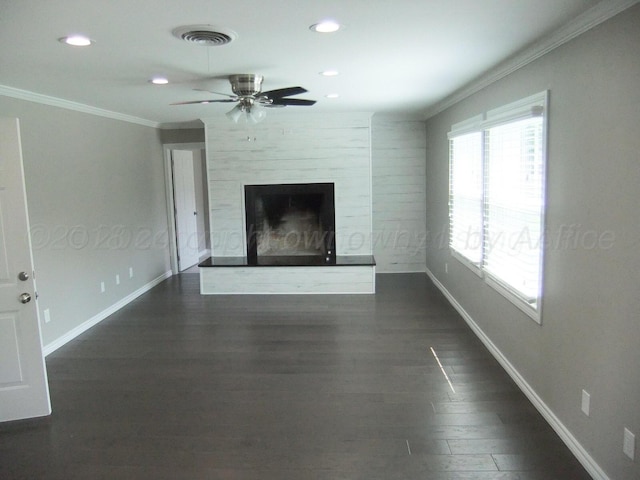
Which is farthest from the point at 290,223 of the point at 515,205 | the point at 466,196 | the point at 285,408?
the point at 285,408

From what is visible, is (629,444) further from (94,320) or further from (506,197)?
(94,320)

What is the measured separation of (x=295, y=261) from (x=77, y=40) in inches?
168

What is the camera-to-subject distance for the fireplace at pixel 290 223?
22.0ft

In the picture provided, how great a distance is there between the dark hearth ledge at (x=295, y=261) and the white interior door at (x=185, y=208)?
153 centimetres

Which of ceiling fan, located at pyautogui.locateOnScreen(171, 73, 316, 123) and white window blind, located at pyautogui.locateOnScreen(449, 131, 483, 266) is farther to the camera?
white window blind, located at pyautogui.locateOnScreen(449, 131, 483, 266)

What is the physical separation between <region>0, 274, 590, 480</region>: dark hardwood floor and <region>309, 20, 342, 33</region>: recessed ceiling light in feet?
8.01

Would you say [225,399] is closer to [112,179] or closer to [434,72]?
[434,72]

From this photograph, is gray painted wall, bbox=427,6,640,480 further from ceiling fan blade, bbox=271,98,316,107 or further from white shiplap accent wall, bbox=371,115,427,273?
white shiplap accent wall, bbox=371,115,427,273

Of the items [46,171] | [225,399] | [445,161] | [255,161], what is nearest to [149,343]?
[225,399]

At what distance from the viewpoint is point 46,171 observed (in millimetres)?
4473

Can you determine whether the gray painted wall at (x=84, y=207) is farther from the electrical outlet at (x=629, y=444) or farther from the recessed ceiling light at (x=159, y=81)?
the electrical outlet at (x=629, y=444)

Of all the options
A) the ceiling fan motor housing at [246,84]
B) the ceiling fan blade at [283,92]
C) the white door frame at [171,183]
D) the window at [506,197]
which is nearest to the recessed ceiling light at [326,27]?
the ceiling fan blade at [283,92]

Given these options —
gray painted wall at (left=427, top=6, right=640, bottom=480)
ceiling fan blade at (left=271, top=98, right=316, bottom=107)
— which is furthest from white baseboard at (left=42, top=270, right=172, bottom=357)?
gray painted wall at (left=427, top=6, right=640, bottom=480)

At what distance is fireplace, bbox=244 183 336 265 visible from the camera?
Result: 263 inches
